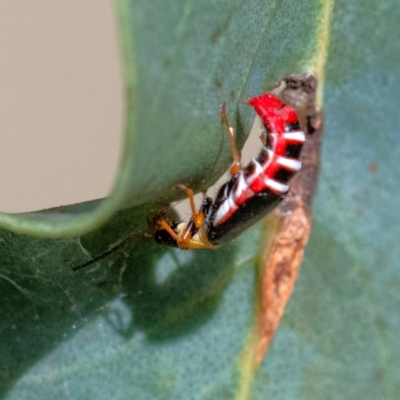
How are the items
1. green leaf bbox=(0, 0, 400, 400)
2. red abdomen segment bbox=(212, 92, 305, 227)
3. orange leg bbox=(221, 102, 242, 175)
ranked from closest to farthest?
1. orange leg bbox=(221, 102, 242, 175)
2. green leaf bbox=(0, 0, 400, 400)
3. red abdomen segment bbox=(212, 92, 305, 227)

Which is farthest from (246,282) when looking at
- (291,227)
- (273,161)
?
(273,161)

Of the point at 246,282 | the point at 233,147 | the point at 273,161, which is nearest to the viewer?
the point at 233,147

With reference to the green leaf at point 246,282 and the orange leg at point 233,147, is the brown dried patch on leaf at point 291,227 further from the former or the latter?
the orange leg at point 233,147

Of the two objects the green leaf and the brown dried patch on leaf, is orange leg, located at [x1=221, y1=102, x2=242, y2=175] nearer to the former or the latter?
the green leaf

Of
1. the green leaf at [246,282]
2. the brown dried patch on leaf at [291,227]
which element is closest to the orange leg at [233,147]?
the green leaf at [246,282]

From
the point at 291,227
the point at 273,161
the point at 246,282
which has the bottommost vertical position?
the point at 246,282

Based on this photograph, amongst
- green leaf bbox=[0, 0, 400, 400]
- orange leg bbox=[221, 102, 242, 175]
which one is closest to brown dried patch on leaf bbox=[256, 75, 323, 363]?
green leaf bbox=[0, 0, 400, 400]

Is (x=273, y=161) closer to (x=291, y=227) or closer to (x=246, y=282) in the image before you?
(x=291, y=227)
